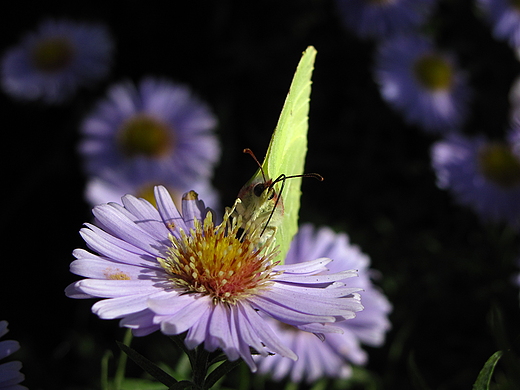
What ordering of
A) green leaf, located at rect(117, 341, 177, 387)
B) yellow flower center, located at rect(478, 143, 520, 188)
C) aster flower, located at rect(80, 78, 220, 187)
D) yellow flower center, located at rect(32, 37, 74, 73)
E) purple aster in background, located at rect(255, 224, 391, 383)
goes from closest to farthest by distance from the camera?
green leaf, located at rect(117, 341, 177, 387) < purple aster in background, located at rect(255, 224, 391, 383) < yellow flower center, located at rect(478, 143, 520, 188) < aster flower, located at rect(80, 78, 220, 187) < yellow flower center, located at rect(32, 37, 74, 73)

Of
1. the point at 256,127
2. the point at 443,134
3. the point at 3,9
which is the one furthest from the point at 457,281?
the point at 3,9

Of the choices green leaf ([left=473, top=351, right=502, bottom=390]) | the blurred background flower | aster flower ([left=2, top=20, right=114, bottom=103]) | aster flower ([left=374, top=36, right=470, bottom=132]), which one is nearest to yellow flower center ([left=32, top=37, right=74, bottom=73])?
aster flower ([left=2, top=20, right=114, bottom=103])

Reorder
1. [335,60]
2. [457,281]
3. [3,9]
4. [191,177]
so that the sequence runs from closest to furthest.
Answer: [457,281] < [191,177] < [335,60] < [3,9]

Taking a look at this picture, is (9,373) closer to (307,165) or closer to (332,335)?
(332,335)

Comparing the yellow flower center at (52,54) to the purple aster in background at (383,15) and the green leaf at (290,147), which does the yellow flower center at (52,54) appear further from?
the green leaf at (290,147)

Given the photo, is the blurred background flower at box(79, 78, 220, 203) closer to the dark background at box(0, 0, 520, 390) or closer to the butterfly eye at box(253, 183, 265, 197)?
the dark background at box(0, 0, 520, 390)

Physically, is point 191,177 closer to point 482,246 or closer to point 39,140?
point 39,140
